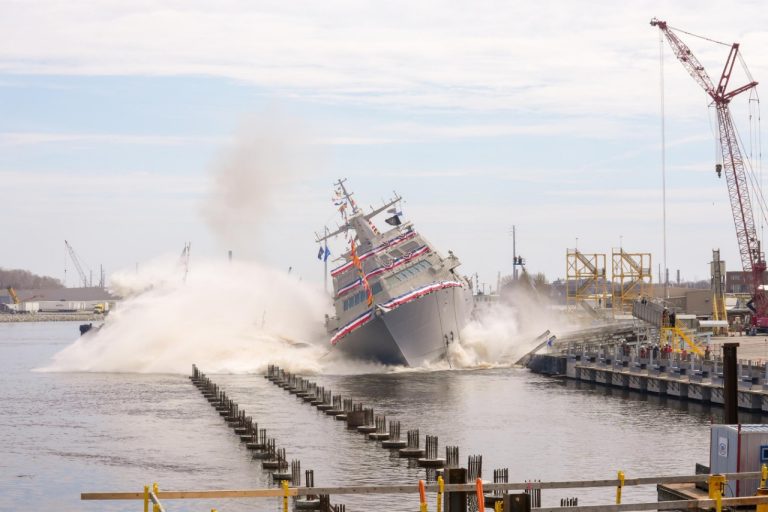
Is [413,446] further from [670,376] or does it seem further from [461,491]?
[670,376]

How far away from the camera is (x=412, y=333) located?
9106cm

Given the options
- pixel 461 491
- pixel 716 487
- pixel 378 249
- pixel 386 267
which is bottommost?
pixel 461 491

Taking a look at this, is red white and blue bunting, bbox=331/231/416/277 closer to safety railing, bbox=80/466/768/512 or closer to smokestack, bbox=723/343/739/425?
smokestack, bbox=723/343/739/425

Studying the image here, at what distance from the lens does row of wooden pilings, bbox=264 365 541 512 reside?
23875mm

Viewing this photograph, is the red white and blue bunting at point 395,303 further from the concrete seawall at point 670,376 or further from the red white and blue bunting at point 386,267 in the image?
the concrete seawall at point 670,376

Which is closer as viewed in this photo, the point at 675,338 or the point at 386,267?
the point at 386,267

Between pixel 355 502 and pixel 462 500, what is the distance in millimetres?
16247

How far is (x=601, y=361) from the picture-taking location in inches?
3457

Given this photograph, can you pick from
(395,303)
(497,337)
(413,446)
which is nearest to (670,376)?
(395,303)

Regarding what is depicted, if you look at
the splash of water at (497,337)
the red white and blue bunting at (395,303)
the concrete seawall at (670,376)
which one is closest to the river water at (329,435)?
the concrete seawall at (670,376)

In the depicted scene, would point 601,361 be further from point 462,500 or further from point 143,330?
point 462,500

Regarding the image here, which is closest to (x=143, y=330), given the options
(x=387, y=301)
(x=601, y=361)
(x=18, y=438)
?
(x=387, y=301)

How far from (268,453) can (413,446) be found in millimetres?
5943

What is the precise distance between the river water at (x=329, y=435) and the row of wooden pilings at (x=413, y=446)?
2.65ft
